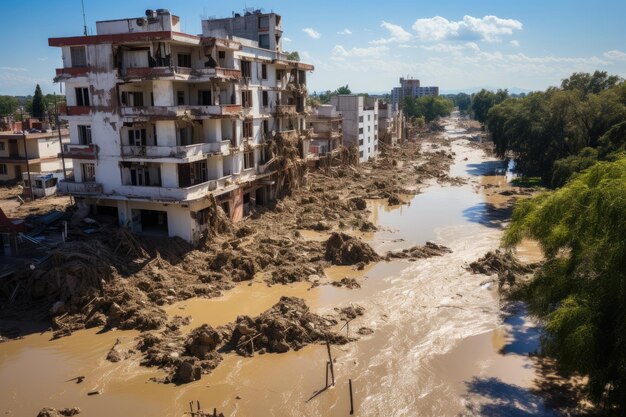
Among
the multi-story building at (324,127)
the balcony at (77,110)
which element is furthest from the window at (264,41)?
the multi-story building at (324,127)

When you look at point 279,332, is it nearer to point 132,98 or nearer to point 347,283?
point 347,283

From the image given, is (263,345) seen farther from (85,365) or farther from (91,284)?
(91,284)

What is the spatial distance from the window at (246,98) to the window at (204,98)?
4.23 metres

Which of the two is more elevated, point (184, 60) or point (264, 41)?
point (264, 41)

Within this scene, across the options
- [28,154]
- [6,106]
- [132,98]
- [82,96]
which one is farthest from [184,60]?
[6,106]

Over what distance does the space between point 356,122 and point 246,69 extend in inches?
1413

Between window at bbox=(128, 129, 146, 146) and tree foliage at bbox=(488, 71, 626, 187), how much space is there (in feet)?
104

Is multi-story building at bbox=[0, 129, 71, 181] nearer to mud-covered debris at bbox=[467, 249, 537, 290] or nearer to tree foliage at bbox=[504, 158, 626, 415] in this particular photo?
mud-covered debris at bbox=[467, 249, 537, 290]

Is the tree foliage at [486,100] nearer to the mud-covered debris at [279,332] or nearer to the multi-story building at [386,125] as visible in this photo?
the multi-story building at [386,125]

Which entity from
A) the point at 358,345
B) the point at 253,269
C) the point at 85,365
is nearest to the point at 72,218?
the point at 253,269

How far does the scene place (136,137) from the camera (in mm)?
33719

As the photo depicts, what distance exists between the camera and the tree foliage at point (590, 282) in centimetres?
1322

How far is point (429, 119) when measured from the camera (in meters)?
175

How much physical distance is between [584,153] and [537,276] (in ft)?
92.6
